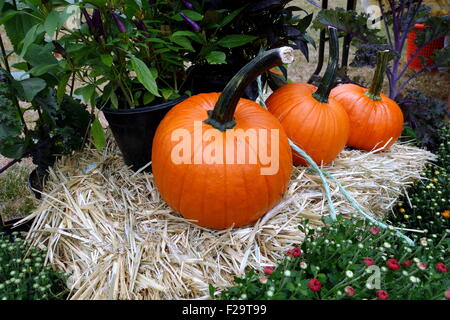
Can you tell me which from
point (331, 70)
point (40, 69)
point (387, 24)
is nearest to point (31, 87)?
point (40, 69)

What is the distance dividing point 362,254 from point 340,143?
22.3 inches

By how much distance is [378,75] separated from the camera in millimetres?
1500

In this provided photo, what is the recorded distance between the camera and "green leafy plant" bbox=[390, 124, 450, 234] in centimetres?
131

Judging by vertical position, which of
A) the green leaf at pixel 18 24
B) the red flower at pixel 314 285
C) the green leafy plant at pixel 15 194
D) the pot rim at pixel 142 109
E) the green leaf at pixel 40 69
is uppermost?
the green leaf at pixel 18 24

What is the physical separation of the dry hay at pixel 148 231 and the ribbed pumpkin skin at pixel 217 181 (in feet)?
0.22

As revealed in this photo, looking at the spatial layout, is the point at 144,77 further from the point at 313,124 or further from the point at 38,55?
the point at 313,124

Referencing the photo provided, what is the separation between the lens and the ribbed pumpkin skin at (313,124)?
132 centimetres

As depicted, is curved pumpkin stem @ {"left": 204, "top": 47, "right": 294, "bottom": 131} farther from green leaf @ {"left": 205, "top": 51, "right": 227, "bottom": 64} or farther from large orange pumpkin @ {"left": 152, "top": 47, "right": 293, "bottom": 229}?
green leaf @ {"left": 205, "top": 51, "right": 227, "bottom": 64}

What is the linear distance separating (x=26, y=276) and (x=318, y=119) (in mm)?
1084

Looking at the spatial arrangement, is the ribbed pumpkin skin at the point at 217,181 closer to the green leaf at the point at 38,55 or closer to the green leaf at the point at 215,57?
the green leaf at the point at 215,57

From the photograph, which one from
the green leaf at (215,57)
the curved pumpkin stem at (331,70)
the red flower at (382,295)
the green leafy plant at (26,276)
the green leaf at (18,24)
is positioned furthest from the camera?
the curved pumpkin stem at (331,70)

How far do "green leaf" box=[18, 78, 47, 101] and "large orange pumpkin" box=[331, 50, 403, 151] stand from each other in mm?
1147

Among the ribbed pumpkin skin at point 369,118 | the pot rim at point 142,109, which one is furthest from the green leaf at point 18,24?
the ribbed pumpkin skin at point 369,118
